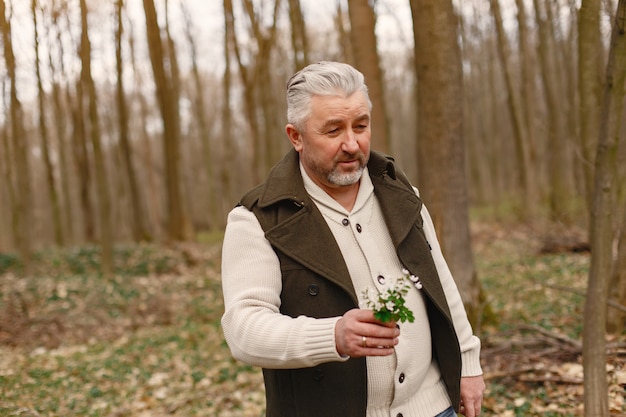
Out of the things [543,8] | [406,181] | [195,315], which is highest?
[543,8]

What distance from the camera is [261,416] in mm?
4957

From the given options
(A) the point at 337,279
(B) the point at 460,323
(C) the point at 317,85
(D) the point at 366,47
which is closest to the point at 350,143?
(C) the point at 317,85

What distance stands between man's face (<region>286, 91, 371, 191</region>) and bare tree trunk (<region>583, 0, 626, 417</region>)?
1649mm

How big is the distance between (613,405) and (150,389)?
4.39 m

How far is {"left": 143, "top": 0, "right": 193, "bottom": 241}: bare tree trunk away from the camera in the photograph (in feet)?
45.7

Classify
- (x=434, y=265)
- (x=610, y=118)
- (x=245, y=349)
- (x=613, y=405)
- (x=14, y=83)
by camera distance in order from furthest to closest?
(x=14, y=83) < (x=613, y=405) < (x=610, y=118) < (x=434, y=265) < (x=245, y=349)

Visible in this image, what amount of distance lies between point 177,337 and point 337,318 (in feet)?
22.6

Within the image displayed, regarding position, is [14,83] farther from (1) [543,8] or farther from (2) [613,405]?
(1) [543,8]

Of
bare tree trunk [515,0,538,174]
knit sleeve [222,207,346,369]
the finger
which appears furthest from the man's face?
bare tree trunk [515,0,538,174]

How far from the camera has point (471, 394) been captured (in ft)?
8.05

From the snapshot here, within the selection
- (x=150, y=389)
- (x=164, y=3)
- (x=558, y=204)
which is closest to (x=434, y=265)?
(x=150, y=389)

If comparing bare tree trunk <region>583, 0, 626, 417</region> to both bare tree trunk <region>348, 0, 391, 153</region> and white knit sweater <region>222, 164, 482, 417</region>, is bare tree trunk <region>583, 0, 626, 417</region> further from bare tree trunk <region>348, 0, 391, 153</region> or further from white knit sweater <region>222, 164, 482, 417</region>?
bare tree trunk <region>348, 0, 391, 153</region>

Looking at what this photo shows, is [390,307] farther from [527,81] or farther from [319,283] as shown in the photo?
[527,81]

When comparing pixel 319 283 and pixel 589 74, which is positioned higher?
pixel 589 74
